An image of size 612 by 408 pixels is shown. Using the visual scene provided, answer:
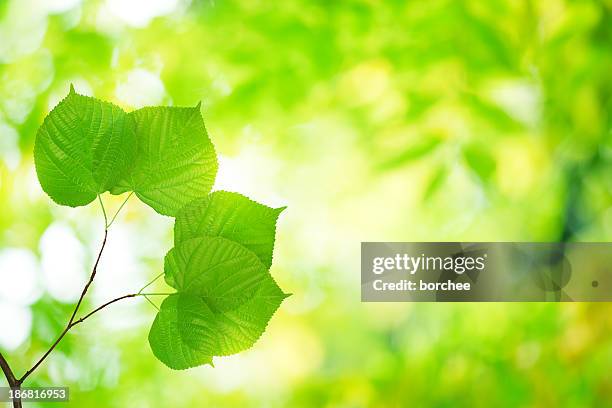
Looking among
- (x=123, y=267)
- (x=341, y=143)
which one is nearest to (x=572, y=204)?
(x=341, y=143)

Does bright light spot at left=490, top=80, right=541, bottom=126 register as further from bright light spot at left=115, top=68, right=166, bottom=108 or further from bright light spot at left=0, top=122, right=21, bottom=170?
bright light spot at left=0, top=122, right=21, bottom=170

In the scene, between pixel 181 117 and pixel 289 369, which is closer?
pixel 181 117

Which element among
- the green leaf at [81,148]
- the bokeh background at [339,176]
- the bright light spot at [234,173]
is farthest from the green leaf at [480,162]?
the green leaf at [81,148]

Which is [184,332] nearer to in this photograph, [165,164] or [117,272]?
[165,164]

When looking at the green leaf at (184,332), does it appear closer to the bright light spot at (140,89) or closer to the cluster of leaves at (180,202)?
the cluster of leaves at (180,202)

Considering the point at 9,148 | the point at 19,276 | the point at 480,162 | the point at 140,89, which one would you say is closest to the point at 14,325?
the point at 19,276

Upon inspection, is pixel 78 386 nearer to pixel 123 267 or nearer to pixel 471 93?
pixel 123 267
